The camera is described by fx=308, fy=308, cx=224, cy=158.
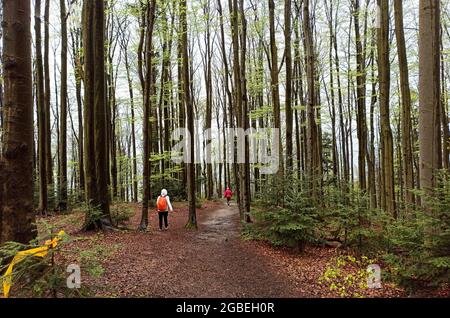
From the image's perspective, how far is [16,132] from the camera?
449 cm

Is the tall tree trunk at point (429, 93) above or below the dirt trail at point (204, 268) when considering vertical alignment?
above

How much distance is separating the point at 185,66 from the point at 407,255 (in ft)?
32.5

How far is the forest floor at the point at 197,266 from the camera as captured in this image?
208 inches

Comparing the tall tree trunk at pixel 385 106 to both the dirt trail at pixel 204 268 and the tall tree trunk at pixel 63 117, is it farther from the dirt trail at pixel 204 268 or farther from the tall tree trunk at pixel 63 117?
the tall tree trunk at pixel 63 117

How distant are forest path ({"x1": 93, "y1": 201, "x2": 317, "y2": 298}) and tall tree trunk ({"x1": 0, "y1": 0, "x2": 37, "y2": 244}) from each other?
160cm

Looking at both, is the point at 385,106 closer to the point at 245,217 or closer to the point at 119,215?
the point at 245,217

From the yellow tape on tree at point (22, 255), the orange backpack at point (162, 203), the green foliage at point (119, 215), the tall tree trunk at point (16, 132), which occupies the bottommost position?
the green foliage at point (119, 215)

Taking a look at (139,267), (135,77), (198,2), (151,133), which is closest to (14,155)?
(139,267)

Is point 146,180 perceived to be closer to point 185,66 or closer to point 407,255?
point 185,66

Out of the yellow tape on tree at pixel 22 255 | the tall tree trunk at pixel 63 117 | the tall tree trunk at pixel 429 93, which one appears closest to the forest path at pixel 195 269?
the yellow tape on tree at pixel 22 255

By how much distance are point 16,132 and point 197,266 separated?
4680 millimetres

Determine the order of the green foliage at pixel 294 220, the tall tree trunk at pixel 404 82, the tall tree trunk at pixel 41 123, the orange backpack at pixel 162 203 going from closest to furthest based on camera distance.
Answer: the green foliage at pixel 294 220 → the tall tree trunk at pixel 404 82 → the orange backpack at pixel 162 203 → the tall tree trunk at pixel 41 123
